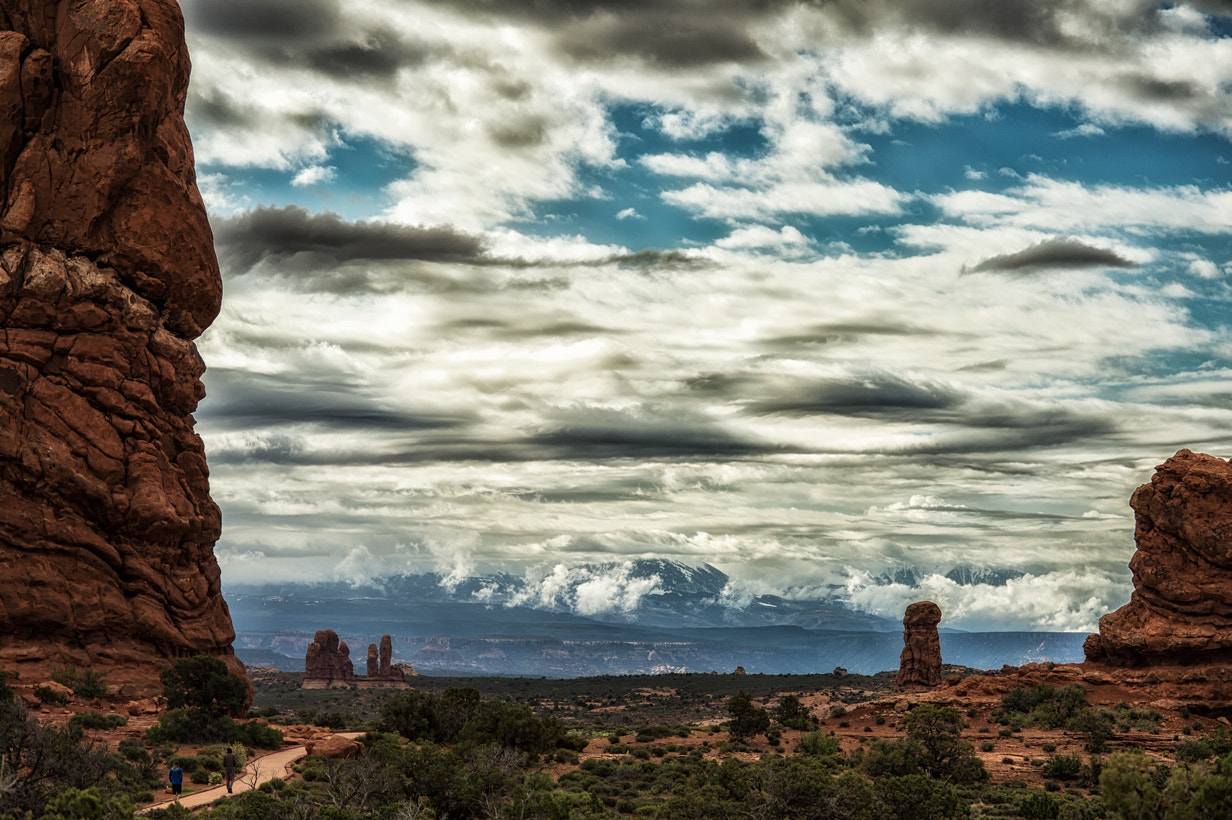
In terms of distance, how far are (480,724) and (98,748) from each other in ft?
71.2

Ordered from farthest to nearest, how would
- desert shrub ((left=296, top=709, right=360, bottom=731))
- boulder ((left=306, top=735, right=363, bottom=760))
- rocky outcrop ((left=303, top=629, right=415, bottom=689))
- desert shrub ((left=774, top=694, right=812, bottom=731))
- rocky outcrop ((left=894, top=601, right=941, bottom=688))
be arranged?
rocky outcrop ((left=303, top=629, right=415, bottom=689)) → rocky outcrop ((left=894, top=601, right=941, bottom=688)) → desert shrub ((left=296, top=709, right=360, bottom=731)) → desert shrub ((left=774, top=694, right=812, bottom=731)) → boulder ((left=306, top=735, right=363, bottom=760))

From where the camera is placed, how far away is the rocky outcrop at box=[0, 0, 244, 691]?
46.3 m

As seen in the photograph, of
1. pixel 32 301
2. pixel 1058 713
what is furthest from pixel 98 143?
pixel 1058 713

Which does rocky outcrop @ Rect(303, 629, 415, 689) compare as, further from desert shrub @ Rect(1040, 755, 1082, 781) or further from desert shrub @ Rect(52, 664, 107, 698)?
desert shrub @ Rect(1040, 755, 1082, 781)

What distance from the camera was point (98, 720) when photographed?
4072cm

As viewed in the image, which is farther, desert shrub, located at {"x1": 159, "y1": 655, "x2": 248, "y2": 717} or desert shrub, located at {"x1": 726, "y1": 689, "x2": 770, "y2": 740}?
desert shrub, located at {"x1": 726, "y1": 689, "x2": 770, "y2": 740}

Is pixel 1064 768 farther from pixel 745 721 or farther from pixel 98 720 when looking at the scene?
pixel 98 720

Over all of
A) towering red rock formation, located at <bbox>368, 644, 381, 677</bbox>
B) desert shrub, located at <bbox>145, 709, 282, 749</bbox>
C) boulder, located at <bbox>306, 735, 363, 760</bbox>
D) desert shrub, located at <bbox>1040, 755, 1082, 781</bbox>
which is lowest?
towering red rock formation, located at <bbox>368, 644, 381, 677</bbox>

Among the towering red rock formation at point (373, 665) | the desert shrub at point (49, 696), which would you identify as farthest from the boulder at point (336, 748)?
the towering red rock formation at point (373, 665)

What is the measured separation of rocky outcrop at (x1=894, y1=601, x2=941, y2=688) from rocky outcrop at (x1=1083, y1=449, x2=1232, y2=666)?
65.6ft

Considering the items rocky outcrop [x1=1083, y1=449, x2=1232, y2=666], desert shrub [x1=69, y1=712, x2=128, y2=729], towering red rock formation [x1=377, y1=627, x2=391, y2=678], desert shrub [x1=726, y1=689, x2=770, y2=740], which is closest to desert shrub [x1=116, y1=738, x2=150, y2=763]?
desert shrub [x1=69, y1=712, x2=128, y2=729]

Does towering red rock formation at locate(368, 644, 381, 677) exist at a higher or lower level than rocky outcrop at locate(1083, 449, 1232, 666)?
lower

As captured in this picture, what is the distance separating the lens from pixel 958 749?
1763 inches

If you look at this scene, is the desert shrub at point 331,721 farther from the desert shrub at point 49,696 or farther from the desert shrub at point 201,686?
the desert shrub at point 49,696
